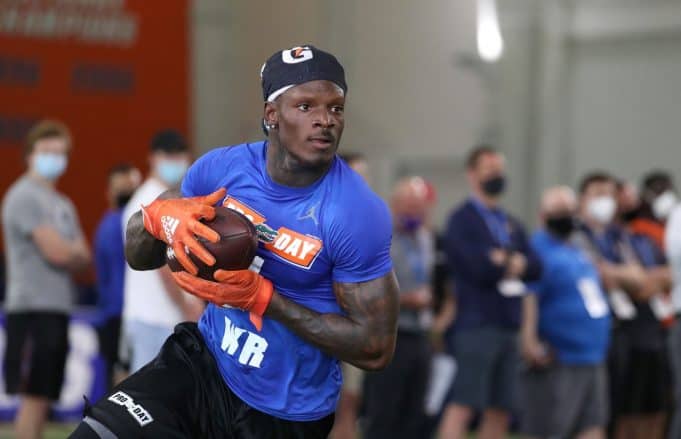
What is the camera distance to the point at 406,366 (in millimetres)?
8047

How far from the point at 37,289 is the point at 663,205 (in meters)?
5.77

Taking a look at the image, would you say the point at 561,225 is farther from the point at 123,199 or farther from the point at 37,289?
the point at 37,289

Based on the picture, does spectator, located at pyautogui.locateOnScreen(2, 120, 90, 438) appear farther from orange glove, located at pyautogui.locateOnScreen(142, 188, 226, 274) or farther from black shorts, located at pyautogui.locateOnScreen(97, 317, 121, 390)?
orange glove, located at pyautogui.locateOnScreen(142, 188, 226, 274)

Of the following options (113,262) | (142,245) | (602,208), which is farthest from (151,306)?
(602,208)

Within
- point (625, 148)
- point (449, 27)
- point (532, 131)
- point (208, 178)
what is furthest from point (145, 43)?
point (208, 178)

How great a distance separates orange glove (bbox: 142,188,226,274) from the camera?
3.85 meters

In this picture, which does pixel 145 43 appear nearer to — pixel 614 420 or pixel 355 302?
pixel 614 420

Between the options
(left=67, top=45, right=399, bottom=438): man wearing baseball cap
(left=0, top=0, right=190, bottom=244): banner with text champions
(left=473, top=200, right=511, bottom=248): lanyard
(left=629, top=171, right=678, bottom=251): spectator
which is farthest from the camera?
(left=0, top=0, right=190, bottom=244): banner with text champions

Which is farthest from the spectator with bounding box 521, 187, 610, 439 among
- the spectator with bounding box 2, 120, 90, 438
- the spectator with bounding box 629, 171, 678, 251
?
the spectator with bounding box 2, 120, 90, 438

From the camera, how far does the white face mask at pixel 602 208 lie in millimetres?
8695

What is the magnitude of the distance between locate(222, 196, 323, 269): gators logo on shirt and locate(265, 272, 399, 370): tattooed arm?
14 cm

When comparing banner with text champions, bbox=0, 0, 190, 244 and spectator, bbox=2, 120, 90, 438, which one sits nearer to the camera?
spectator, bbox=2, 120, 90, 438

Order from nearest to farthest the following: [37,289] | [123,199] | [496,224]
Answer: [37,289] < [496,224] < [123,199]

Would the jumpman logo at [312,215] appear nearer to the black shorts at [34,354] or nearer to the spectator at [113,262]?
the black shorts at [34,354]
